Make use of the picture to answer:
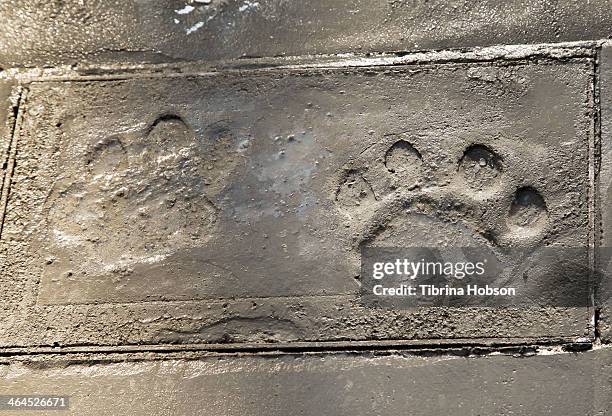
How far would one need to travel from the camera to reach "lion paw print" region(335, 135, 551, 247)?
6.43 feet

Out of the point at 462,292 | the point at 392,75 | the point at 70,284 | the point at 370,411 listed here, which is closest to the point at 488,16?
the point at 392,75

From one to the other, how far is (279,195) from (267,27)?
672mm

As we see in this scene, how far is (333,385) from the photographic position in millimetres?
1875

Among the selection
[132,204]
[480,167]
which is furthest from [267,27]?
[480,167]

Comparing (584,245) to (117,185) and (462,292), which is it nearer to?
(462,292)

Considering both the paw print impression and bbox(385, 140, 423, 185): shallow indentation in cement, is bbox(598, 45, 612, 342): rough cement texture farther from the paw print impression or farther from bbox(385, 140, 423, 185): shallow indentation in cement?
the paw print impression

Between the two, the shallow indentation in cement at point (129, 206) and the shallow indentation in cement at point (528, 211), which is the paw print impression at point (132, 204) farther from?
the shallow indentation in cement at point (528, 211)

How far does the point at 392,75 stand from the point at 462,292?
0.82 metres

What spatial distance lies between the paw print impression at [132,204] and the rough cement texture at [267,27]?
0.35 meters

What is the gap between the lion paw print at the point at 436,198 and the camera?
1.96 m

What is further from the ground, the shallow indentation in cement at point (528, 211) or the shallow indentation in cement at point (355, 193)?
the shallow indentation in cement at point (355, 193)

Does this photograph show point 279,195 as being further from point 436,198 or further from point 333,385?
point 333,385

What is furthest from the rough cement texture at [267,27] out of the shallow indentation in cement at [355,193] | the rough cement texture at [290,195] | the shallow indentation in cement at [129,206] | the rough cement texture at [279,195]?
the shallow indentation in cement at [355,193]

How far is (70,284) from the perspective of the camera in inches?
79.7
